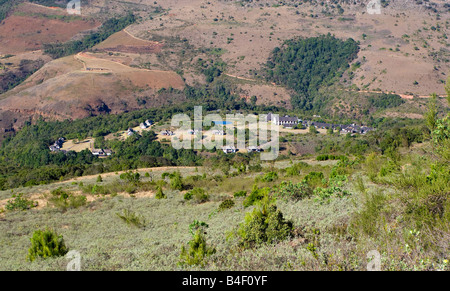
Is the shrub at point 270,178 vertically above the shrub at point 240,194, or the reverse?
the shrub at point 240,194

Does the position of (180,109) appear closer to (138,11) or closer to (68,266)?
(68,266)

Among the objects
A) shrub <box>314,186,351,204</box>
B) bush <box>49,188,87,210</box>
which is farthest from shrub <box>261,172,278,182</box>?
bush <box>49,188,87,210</box>

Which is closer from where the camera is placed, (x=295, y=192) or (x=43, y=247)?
(x=43, y=247)

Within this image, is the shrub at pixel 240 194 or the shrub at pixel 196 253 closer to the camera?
the shrub at pixel 196 253

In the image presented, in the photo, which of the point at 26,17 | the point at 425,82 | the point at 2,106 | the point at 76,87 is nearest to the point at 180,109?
the point at 76,87

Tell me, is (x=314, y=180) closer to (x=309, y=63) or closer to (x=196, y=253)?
(x=196, y=253)

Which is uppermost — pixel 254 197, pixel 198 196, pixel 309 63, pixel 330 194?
pixel 330 194

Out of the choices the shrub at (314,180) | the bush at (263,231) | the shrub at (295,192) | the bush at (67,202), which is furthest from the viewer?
the bush at (67,202)

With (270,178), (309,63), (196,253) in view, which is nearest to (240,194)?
(270,178)

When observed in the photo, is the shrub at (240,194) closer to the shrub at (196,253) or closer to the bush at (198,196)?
the bush at (198,196)

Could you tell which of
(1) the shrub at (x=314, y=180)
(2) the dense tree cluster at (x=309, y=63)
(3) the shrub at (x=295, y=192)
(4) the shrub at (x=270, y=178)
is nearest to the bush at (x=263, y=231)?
(3) the shrub at (x=295, y=192)

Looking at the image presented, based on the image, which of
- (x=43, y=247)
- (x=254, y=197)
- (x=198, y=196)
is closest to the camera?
(x=43, y=247)
